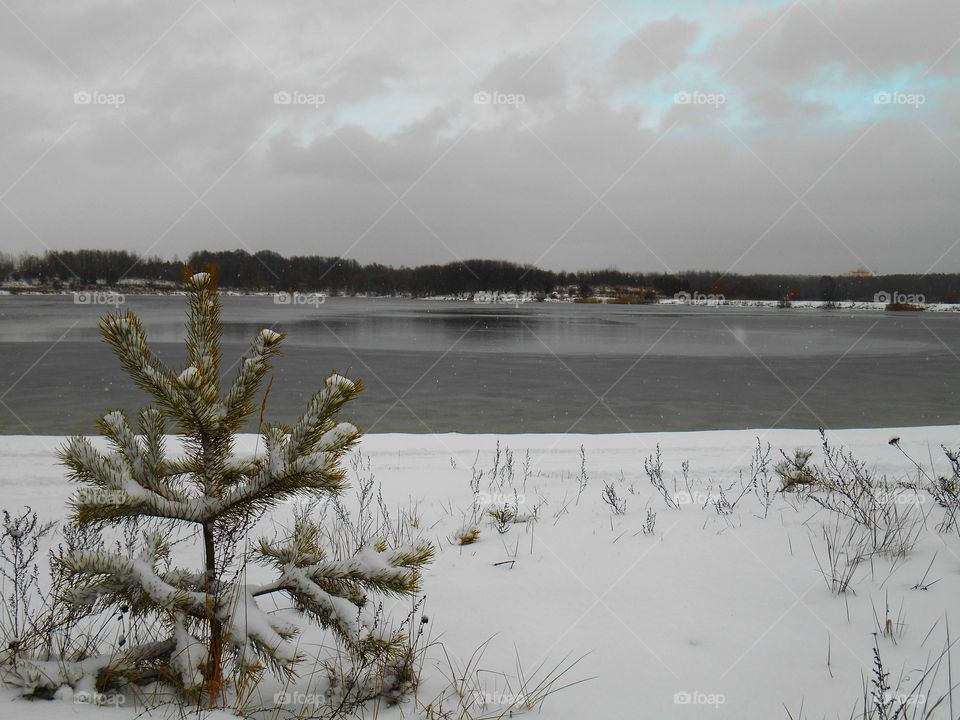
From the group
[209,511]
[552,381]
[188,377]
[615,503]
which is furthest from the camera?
[552,381]

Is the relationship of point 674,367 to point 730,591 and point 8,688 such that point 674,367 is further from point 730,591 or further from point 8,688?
point 8,688

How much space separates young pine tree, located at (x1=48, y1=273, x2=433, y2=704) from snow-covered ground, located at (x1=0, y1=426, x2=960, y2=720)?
0.97 feet

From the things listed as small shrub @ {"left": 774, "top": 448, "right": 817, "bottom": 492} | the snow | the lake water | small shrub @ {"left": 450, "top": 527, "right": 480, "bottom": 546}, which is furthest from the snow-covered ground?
the lake water

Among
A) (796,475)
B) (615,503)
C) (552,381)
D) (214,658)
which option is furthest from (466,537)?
(552,381)

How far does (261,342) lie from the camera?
2439mm

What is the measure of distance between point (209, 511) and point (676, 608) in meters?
2.24

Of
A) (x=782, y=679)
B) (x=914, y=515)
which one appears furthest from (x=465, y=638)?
(x=914, y=515)

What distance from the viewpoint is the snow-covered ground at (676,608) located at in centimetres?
240

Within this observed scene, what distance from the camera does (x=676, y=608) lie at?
10.1 feet

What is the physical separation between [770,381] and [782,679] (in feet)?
56.8

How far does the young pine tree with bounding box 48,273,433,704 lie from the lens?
83.7 inches

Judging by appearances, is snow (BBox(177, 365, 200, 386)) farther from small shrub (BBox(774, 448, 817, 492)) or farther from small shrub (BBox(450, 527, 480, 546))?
small shrub (BBox(774, 448, 817, 492))

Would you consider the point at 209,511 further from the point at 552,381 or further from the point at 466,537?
the point at 552,381

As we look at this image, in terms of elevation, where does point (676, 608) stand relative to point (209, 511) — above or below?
below
